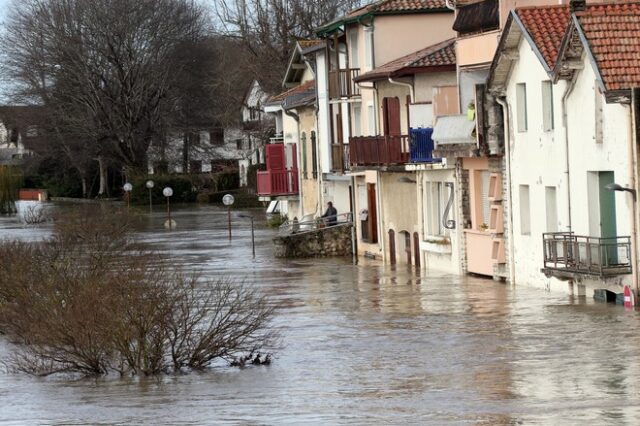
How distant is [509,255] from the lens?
3506cm

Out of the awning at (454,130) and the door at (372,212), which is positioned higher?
the awning at (454,130)

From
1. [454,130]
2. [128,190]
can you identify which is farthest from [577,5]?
[128,190]

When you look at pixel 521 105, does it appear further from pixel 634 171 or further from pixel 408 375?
pixel 408 375

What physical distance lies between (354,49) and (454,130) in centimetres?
1323

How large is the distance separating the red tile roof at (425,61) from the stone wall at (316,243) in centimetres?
865

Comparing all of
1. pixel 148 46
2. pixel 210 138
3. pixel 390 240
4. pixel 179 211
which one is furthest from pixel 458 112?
pixel 210 138

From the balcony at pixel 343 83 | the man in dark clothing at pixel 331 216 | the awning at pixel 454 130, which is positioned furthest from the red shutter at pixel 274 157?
the awning at pixel 454 130

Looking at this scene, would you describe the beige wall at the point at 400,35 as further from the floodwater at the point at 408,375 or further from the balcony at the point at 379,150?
the floodwater at the point at 408,375

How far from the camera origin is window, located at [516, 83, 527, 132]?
3369cm

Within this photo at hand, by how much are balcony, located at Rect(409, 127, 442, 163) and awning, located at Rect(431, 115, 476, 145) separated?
2531mm

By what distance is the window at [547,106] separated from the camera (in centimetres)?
3198

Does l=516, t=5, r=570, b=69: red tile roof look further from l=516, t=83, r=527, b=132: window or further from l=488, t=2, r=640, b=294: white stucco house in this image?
l=516, t=83, r=527, b=132: window

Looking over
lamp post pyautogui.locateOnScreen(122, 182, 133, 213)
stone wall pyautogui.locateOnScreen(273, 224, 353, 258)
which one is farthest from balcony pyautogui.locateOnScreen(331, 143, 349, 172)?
lamp post pyautogui.locateOnScreen(122, 182, 133, 213)

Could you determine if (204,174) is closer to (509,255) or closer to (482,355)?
(509,255)
